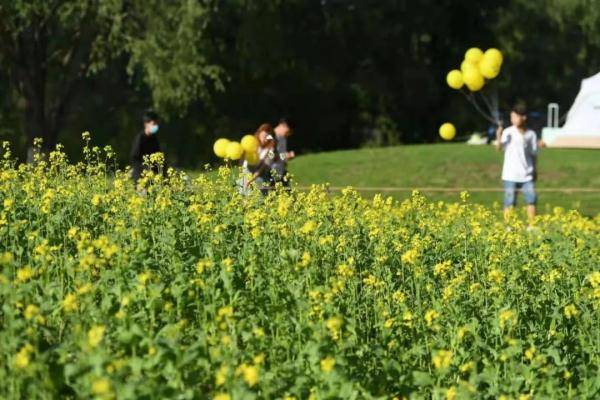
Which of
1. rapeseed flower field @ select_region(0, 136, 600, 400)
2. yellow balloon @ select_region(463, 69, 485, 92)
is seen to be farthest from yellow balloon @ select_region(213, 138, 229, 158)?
rapeseed flower field @ select_region(0, 136, 600, 400)

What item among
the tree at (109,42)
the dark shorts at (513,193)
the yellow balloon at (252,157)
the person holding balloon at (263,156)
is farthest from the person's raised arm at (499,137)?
the tree at (109,42)

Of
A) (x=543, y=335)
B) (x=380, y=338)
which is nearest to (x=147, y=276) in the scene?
(x=380, y=338)

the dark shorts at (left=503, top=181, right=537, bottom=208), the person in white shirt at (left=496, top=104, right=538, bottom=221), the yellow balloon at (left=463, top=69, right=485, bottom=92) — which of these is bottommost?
the dark shorts at (left=503, top=181, right=537, bottom=208)

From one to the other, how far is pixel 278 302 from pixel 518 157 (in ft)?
27.7

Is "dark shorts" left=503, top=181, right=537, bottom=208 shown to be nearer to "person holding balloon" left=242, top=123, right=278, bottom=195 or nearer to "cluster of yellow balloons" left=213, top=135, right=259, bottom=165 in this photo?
"person holding balloon" left=242, top=123, right=278, bottom=195

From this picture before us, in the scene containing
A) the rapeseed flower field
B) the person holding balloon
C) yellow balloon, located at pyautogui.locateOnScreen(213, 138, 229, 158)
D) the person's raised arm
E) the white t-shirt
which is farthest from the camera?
the white t-shirt

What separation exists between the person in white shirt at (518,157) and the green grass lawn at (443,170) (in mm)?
5642

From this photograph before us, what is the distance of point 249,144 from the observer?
14242 mm

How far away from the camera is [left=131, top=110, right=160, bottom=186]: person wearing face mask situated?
15891mm

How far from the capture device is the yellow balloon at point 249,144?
1422cm

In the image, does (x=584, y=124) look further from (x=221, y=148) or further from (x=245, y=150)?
(x=221, y=148)

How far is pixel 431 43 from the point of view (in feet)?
172

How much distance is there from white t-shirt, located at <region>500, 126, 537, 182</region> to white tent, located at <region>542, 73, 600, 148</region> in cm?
28

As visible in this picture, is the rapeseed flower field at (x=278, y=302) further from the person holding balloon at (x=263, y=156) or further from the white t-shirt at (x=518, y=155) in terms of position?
the white t-shirt at (x=518, y=155)
